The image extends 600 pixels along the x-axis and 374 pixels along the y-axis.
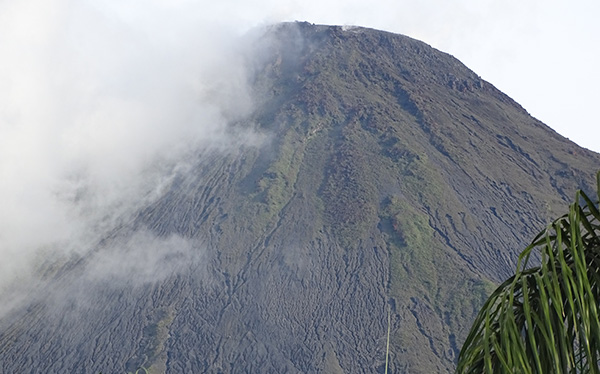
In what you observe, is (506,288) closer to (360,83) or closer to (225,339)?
(225,339)

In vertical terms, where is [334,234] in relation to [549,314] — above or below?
below

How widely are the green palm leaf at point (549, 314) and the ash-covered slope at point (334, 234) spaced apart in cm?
9792

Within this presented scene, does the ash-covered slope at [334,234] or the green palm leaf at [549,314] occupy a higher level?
the green palm leaf at [549,314]

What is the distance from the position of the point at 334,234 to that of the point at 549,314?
12094 cm

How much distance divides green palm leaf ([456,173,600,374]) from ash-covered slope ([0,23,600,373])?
97919 mm

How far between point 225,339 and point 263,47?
91.5 m

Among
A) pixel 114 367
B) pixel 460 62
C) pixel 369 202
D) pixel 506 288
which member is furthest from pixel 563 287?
pixel 460 62

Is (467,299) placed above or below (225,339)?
above

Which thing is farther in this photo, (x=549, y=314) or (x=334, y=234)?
(x=334, y=234)

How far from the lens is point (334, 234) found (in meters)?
123

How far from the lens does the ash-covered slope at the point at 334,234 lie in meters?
106

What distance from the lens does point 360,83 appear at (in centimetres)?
16038

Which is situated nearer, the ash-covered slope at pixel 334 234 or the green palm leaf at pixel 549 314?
the green palm leaf at pixel 549 314

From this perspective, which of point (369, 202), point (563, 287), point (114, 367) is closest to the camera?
point (563, 287)
